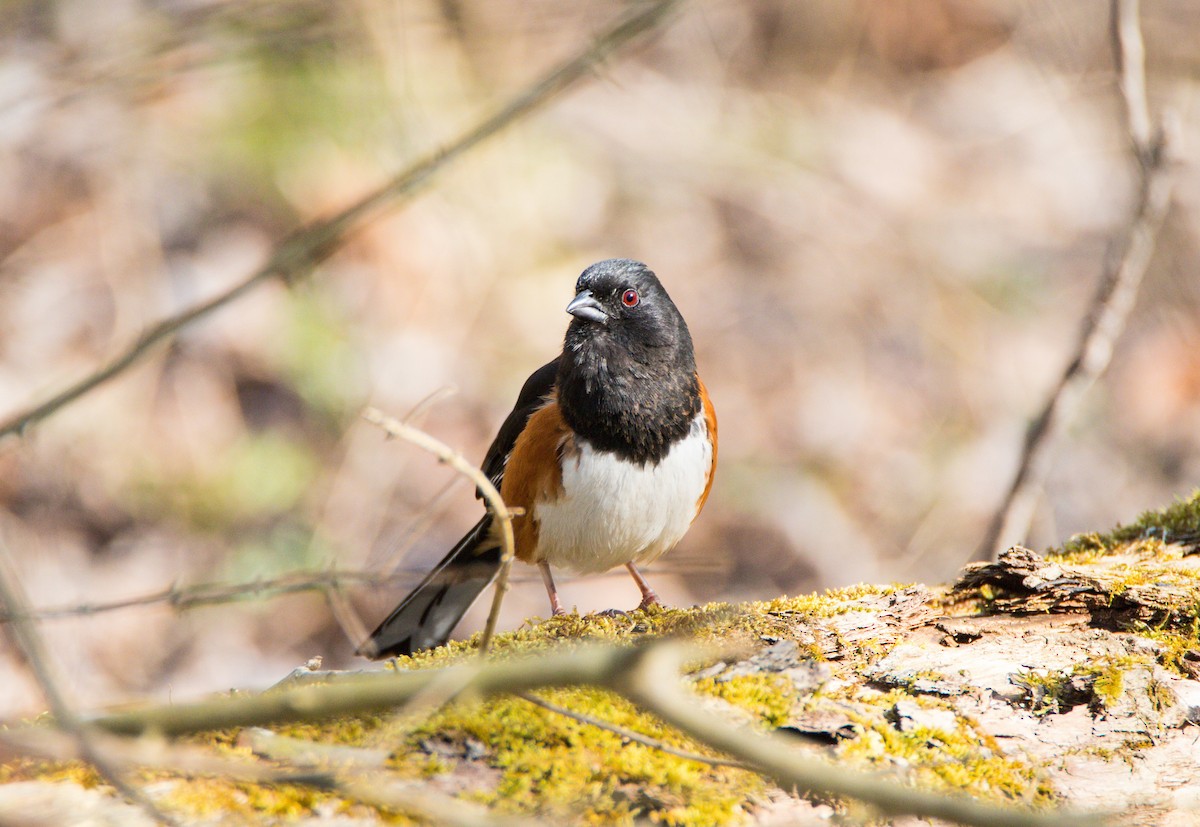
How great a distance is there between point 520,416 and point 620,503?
1.89 feet

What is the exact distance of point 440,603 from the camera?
3.46 metres

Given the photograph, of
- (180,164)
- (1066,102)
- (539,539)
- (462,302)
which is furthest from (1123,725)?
(1066,102)

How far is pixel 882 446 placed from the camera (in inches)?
229

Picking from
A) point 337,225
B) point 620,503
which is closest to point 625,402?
point 620,503

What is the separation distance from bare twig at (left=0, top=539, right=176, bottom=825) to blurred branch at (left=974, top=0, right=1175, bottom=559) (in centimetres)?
322

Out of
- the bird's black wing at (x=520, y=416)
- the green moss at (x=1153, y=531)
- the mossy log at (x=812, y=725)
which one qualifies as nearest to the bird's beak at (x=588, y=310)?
the bird's black wing at (x=520, y=416)

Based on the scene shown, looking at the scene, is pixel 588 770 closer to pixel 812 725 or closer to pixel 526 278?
pixel 812 725

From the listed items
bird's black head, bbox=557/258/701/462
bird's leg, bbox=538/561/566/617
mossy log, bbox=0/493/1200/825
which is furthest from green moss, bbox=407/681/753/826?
bird's leg, bbox=538/561/566/617

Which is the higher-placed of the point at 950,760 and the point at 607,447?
the point at 607,447

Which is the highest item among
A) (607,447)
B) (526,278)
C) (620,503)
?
(526,278)

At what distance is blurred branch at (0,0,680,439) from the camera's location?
1.64m

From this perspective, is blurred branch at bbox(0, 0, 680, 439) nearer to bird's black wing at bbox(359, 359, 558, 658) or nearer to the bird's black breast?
the bird's black breast

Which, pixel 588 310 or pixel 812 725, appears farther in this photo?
pixel 588 310

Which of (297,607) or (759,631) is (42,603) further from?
(759,631)
